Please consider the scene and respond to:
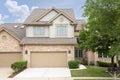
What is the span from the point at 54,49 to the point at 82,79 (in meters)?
12.0

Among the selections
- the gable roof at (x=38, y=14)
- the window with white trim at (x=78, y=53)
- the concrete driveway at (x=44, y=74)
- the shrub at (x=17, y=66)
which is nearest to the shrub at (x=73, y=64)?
the concrete driveway at (x=44, y=74)

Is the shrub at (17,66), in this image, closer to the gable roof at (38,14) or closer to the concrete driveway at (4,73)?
the concrete driveway at (4,73)

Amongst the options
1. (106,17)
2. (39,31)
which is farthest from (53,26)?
(106,17)

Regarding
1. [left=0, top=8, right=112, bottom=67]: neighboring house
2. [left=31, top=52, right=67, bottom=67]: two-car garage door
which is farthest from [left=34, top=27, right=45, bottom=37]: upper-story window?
[left=31, top=52, right=67, bottom=67]: two-car garage door

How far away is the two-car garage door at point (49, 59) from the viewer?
32.8m

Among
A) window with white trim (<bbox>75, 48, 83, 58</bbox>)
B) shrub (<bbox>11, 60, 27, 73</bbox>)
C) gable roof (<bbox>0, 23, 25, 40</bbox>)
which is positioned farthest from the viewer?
window with white trim (<bbox>75, 48, 83, 58</bbox>)

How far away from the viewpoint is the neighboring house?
32.8 m

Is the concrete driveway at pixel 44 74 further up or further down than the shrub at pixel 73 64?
further down

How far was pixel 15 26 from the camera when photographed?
39781mm

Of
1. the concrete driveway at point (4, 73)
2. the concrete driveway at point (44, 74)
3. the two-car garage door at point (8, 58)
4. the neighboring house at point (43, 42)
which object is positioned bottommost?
the concrete driveway at point (4, 73)

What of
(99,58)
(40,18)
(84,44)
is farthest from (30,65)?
(99,58)

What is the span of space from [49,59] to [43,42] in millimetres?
2302

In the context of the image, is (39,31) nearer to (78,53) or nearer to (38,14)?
(38,14)

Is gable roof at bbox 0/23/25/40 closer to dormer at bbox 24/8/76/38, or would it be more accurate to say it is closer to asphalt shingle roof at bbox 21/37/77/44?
asphalt shingle roof at bbox 21/37/77/44
